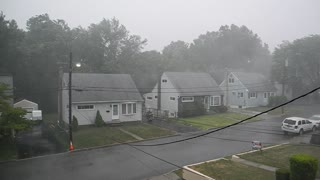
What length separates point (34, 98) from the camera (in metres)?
46.9

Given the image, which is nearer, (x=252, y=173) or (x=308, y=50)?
(x=252, y=173)

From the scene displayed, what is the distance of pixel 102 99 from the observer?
104 feet

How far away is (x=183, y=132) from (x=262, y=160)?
1150 cm

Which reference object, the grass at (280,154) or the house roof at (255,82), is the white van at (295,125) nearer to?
the grass at (280,154)

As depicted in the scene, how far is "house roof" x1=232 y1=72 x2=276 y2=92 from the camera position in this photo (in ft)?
156

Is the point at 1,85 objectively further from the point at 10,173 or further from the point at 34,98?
the point at 34,98

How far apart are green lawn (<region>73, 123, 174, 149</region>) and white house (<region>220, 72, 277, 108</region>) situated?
21845 mm

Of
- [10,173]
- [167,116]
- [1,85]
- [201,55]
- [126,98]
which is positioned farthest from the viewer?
[201,55]

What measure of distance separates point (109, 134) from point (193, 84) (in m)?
17.8

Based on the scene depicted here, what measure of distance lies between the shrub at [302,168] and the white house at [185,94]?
24808 mm

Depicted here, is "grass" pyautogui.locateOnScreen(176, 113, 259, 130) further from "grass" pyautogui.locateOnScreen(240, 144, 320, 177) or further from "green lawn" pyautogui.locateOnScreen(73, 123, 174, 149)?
"grass" pyautogui.locateOnScreen(240, 144, 320, 177)

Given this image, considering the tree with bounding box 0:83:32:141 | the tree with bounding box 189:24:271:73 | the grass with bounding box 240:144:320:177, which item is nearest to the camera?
the grass with bounding box 240:144:320:177

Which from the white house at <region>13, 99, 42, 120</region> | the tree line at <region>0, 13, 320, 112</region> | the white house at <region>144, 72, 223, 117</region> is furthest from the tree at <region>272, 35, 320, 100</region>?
the white house at <region>13, 99, 42, 120</region>

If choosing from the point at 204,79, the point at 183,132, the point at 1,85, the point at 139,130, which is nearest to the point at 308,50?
the point at 204,79
